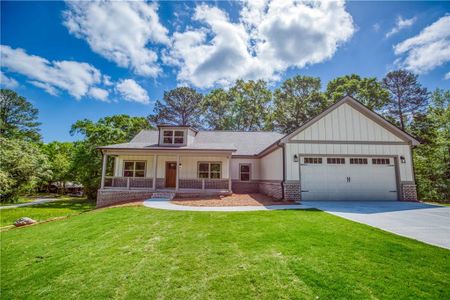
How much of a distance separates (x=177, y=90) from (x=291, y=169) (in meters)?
29.7

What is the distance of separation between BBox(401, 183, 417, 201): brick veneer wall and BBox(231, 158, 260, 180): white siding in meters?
9.16

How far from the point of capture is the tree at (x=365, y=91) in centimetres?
2767

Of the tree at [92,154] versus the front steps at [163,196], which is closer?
the front steps at [163,196]

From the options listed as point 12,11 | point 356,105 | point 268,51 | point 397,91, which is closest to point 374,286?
point 356,105

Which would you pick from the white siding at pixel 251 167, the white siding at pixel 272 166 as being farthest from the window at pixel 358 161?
the white siding at pixel 251 167

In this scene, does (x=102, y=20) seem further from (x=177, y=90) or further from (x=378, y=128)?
(x=177, y=90)

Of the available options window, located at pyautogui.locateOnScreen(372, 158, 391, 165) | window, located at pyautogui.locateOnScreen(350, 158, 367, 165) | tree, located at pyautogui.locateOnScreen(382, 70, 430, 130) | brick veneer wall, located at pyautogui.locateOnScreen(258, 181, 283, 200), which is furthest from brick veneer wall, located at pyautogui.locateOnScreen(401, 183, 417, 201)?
tree, located at pyautogui.locateOnScreen(382, 70, 430, 130)

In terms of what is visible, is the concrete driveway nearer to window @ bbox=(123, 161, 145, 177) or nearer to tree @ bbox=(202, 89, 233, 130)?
window @ bbox=(123, 161, 145, 177)

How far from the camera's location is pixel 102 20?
9781 mm

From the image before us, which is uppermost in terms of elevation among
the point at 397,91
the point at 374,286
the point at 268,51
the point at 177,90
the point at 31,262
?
the point at 177,90

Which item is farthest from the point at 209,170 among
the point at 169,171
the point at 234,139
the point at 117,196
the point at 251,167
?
the point at 117,196

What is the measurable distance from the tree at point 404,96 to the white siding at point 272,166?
79.1 ft

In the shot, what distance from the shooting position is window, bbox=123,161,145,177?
16.5 m

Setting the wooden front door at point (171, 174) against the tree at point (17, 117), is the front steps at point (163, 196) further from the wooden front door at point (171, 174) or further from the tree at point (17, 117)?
the tree at point (17, 117)
